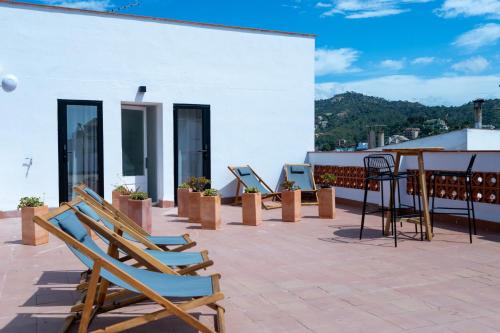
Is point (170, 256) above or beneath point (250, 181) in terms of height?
beneath

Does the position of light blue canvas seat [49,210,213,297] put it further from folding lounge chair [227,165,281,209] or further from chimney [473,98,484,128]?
chimney [473,98,484,128]

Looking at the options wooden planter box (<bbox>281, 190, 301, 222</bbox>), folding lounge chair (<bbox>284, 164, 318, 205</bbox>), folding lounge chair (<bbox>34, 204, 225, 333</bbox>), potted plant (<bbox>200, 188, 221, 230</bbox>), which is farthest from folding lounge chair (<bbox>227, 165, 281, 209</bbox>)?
folding lounge chair (<bbox>34, 204, 225, 333</bbox>)

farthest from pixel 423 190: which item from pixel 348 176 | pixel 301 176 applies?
pixel 301 176

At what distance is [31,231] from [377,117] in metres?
36.4

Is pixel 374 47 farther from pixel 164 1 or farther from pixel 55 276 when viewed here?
pixel 55 276

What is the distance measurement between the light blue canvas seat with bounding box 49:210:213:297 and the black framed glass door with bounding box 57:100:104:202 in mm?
5907

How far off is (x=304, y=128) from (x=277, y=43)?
6.58ft

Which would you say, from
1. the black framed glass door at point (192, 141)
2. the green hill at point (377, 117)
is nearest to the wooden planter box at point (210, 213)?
the black framed glass door at point (192, 141)

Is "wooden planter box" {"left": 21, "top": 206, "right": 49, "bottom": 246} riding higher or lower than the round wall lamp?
lower

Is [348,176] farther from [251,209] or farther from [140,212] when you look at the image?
[140,212]

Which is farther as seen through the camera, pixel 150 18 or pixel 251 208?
pixel 150 18

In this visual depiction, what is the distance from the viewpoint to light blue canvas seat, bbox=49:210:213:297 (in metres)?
3.08

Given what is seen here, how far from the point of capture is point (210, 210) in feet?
24.3

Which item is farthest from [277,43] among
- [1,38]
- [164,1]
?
[164,1]
